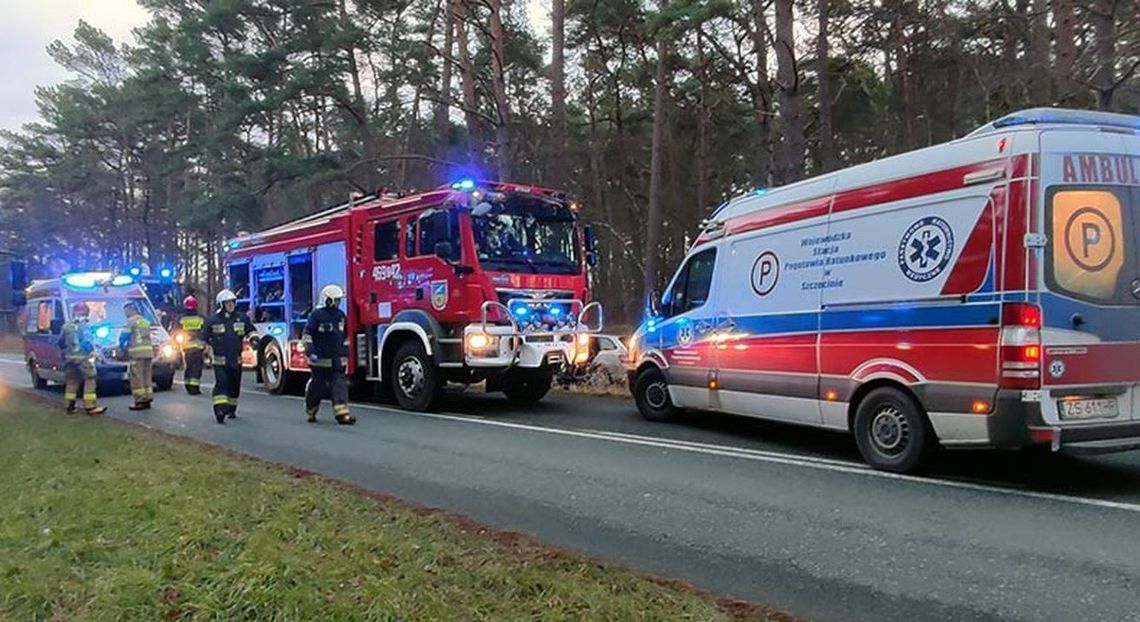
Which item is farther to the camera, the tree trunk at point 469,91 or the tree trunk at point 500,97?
the tree trunk at point 469,91

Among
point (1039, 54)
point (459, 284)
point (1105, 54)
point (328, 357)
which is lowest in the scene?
point (328, 357)

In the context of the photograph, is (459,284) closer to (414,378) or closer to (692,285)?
(414,378)

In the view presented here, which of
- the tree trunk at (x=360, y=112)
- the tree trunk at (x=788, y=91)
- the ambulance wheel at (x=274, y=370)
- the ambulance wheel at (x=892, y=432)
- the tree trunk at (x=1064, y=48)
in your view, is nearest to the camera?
the ambulance wheel at (x=892, y=432)

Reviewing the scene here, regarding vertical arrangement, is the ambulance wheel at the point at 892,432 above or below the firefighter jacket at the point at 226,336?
below

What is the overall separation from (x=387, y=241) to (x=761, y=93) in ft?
51.3

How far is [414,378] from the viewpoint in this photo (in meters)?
11.3

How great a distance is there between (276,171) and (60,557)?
22.8 meters

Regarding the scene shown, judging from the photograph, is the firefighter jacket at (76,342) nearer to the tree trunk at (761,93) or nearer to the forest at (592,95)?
the forest at (592,95)

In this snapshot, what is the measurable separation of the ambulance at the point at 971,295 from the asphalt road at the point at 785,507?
0.53 m

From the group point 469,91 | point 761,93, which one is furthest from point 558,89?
point 761,93

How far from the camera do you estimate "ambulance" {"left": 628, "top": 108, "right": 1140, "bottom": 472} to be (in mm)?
5754

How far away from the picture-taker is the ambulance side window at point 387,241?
11.5 metres

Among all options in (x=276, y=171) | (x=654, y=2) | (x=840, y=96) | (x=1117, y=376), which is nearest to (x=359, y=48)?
(x=276, y=171)

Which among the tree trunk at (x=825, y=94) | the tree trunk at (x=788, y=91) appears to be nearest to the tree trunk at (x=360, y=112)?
the tree trunk at (x=825, y=94)
